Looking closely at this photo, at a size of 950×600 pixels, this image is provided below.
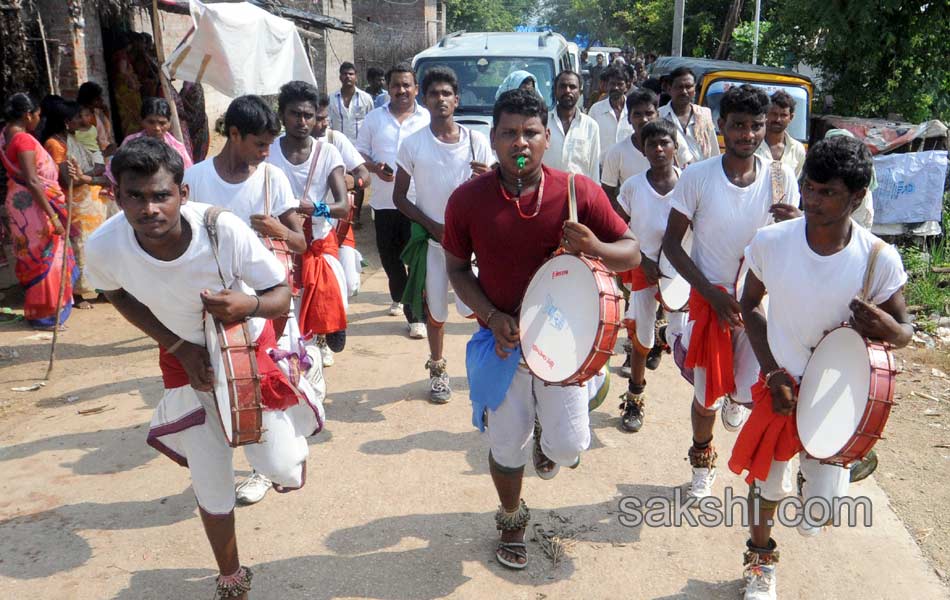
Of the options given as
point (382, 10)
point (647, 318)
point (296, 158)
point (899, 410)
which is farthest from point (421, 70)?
point (382, 10)

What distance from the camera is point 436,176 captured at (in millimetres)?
5488

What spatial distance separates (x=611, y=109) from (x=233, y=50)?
3867mm

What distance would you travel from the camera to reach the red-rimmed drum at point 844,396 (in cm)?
278

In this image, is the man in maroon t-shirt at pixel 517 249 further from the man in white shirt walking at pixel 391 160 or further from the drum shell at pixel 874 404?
the man in white shirt walking at pixel 391 160

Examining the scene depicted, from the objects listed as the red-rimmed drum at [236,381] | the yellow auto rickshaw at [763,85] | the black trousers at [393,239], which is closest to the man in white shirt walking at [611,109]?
the yellow auto rickshaw at [763,85]

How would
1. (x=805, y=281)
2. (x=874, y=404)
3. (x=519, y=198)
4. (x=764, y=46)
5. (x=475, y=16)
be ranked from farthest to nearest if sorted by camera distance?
(x=475, y=16), (x=764, y=46), (x=519, y=198), (x=805, y=281), (x=874, y=404)

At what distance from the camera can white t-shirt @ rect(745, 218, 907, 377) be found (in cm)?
294

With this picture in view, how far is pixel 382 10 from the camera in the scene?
3462cm

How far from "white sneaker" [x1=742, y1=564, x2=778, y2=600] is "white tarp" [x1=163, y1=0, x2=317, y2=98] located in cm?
633

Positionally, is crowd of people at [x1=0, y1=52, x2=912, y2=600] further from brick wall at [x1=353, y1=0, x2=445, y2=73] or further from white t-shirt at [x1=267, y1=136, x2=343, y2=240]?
brick wall at [x1=353, y1=0, x2=445, y2=73]

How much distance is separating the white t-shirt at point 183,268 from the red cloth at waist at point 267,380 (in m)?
0.12

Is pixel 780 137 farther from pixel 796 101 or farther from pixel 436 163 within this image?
pixel 796 101

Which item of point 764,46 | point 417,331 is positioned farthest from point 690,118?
point 764,46

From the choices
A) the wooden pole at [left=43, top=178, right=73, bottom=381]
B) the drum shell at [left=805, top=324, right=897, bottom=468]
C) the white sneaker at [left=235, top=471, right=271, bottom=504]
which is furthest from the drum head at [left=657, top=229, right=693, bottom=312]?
the wooden pole at [left=43, top=178, right=73, bottom=381]
